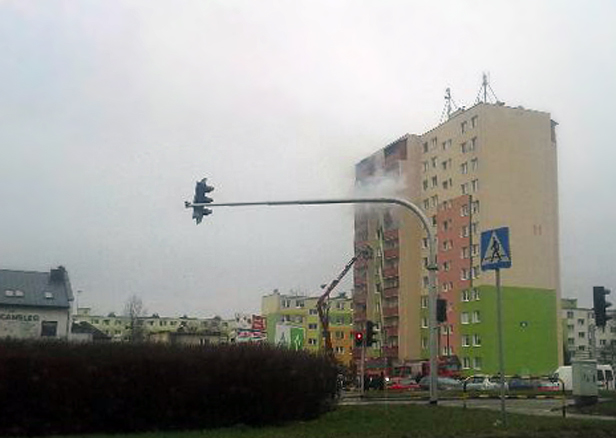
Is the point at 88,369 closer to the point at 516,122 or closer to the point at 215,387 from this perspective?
the point at 215,387

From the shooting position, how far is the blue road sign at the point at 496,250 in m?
14.3

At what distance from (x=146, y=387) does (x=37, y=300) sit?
208 feet

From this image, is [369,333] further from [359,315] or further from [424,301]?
[359,315]

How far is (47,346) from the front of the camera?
16.3 metres

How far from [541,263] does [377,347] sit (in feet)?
83.3

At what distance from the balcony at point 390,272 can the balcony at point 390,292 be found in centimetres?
143

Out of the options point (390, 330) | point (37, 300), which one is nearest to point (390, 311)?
point (390, 330)

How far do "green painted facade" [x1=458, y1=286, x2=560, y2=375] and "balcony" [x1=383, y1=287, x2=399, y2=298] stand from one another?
541 inches

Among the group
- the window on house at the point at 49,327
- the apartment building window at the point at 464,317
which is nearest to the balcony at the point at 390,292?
the apartment building window at the point at 464,317

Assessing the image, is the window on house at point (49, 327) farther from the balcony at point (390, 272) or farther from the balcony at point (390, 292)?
the balcony at point (390, 272)

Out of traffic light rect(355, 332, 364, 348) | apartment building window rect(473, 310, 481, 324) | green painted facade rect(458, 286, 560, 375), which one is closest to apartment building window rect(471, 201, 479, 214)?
green painted facade rect(458, 286, 560, 375)

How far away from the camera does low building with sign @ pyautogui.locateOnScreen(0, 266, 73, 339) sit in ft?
242

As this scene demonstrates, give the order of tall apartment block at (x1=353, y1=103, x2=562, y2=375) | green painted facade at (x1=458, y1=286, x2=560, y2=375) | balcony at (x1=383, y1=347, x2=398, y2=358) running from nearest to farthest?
green painted facade at (x1=458, y1=286, x2=560, y2=375)
tall apartment block at (x1=353, y1=103, x2=562, y2=375)
balcony at (x1=383, y1=347, x2=398, y2=358)

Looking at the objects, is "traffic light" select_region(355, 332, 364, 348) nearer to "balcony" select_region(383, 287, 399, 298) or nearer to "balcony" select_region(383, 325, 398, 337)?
"balcony" select_region(383, 287, 399, 298)
